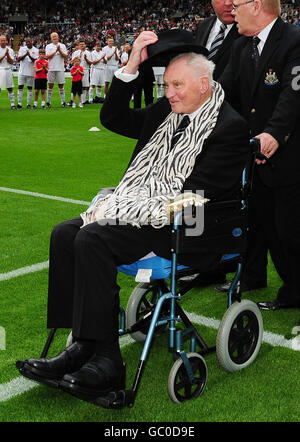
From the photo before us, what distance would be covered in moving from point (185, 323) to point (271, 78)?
158 cm

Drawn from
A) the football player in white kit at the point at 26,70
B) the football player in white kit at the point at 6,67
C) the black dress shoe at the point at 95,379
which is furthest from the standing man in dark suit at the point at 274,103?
the football player in white kit at the point at 26,70

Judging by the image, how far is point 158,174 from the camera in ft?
10.9

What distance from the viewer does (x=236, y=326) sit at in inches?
134

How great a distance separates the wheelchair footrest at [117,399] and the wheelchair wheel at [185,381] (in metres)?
0.25

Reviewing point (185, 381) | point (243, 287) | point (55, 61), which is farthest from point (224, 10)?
point (55, 61)

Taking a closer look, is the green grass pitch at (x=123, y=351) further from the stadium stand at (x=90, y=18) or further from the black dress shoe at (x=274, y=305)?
the stadium stand at (x=90, y=18)

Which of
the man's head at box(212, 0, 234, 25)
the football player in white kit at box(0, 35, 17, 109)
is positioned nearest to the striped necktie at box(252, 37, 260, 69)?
the man's head at box(212, 0, 234, 25)

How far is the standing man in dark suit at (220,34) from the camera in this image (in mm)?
4383

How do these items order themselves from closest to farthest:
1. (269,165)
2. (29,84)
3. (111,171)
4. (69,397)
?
1. (69,397)
2. (269,165)
3. (111,171)
4. (29,84)

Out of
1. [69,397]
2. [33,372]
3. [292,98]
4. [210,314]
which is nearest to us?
[33,372]

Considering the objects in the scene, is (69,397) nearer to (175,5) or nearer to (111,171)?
(111,171)

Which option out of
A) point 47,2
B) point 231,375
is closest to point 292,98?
point 231,375

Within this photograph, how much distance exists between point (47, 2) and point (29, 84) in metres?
41.8

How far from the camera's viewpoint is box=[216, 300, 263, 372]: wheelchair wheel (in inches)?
127
